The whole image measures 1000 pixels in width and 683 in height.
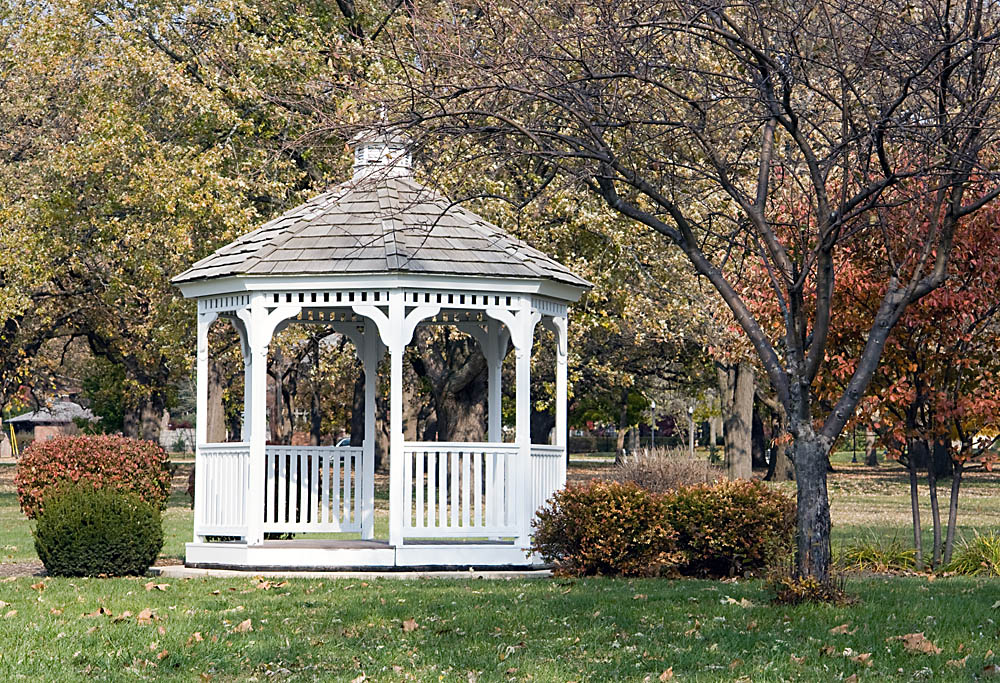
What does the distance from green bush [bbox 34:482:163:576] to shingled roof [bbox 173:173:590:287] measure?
9.27ft

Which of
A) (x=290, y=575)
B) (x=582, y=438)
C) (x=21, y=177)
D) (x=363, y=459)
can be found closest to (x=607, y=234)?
(x=363, y=459)

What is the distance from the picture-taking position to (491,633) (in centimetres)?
945

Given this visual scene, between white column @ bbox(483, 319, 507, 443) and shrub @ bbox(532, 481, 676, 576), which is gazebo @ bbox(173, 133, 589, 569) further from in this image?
white column @ bbox(483, 319, 507, 443)

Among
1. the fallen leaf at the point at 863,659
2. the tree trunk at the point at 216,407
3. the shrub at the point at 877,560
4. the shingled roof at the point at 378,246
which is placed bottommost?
the shrub at the point at 877,560

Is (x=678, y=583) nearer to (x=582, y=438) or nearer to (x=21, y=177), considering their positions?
(x=21, y=177)

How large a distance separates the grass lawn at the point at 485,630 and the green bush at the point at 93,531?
1.29 feet

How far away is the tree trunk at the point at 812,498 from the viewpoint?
10.2 m

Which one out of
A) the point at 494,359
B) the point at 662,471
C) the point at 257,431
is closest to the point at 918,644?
the point at 257,431

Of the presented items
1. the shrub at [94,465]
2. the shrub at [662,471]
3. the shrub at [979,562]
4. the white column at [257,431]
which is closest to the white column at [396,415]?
the white column at [257,431]

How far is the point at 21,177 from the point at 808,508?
85.8 ft

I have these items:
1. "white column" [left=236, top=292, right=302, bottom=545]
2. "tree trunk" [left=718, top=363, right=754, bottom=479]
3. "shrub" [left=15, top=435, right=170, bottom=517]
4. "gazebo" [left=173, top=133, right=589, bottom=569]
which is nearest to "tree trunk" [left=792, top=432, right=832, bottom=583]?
"gazebo" [left=173, top=133, right=589, bottom=569]

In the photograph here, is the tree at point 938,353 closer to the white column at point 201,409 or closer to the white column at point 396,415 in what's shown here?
the white column at point 396,415

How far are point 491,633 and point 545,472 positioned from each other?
18.9 feet

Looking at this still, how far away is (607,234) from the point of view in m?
22.5
